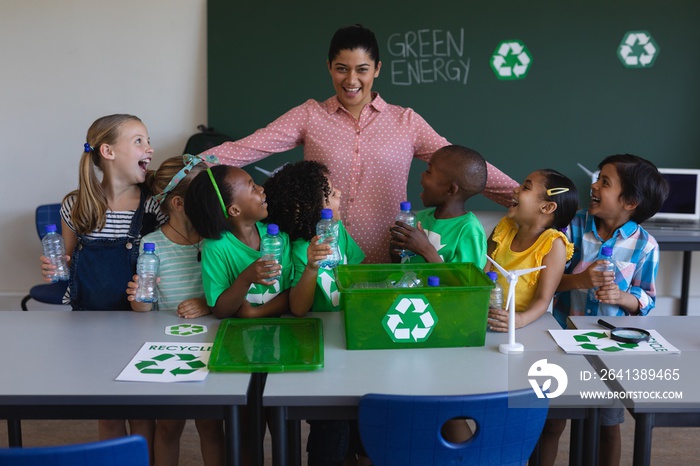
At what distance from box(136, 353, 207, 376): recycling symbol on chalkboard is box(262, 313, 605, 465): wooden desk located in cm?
21

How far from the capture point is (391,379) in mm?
1689

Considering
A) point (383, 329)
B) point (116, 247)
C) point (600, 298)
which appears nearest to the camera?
point (383, 329)

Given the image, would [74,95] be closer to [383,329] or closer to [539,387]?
[383,329]

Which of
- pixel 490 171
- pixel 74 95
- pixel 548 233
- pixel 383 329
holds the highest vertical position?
pixel 74 95

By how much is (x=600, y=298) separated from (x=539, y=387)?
71cm

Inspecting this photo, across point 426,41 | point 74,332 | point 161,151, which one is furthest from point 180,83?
point 74,332

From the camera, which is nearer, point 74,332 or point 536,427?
point 536,427

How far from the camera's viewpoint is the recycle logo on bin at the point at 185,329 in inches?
80.0

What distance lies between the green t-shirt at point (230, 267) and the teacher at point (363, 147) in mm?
466

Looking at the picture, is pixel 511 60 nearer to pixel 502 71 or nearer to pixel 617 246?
pixel 502 71

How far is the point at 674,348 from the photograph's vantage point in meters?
1.92

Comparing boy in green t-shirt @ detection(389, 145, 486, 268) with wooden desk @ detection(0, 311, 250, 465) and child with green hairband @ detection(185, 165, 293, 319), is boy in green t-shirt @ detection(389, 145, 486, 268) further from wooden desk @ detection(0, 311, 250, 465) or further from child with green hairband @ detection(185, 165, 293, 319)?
wooden desk @ detection(0, 311, 250, 465)

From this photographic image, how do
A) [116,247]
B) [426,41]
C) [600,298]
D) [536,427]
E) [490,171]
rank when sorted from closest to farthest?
1. [536,427]
2. [600,298]
3. [116,247]
4. [490,171]
5. [426,41]

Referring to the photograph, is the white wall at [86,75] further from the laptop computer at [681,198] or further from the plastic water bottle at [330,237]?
the laptop computer at [681,198]
